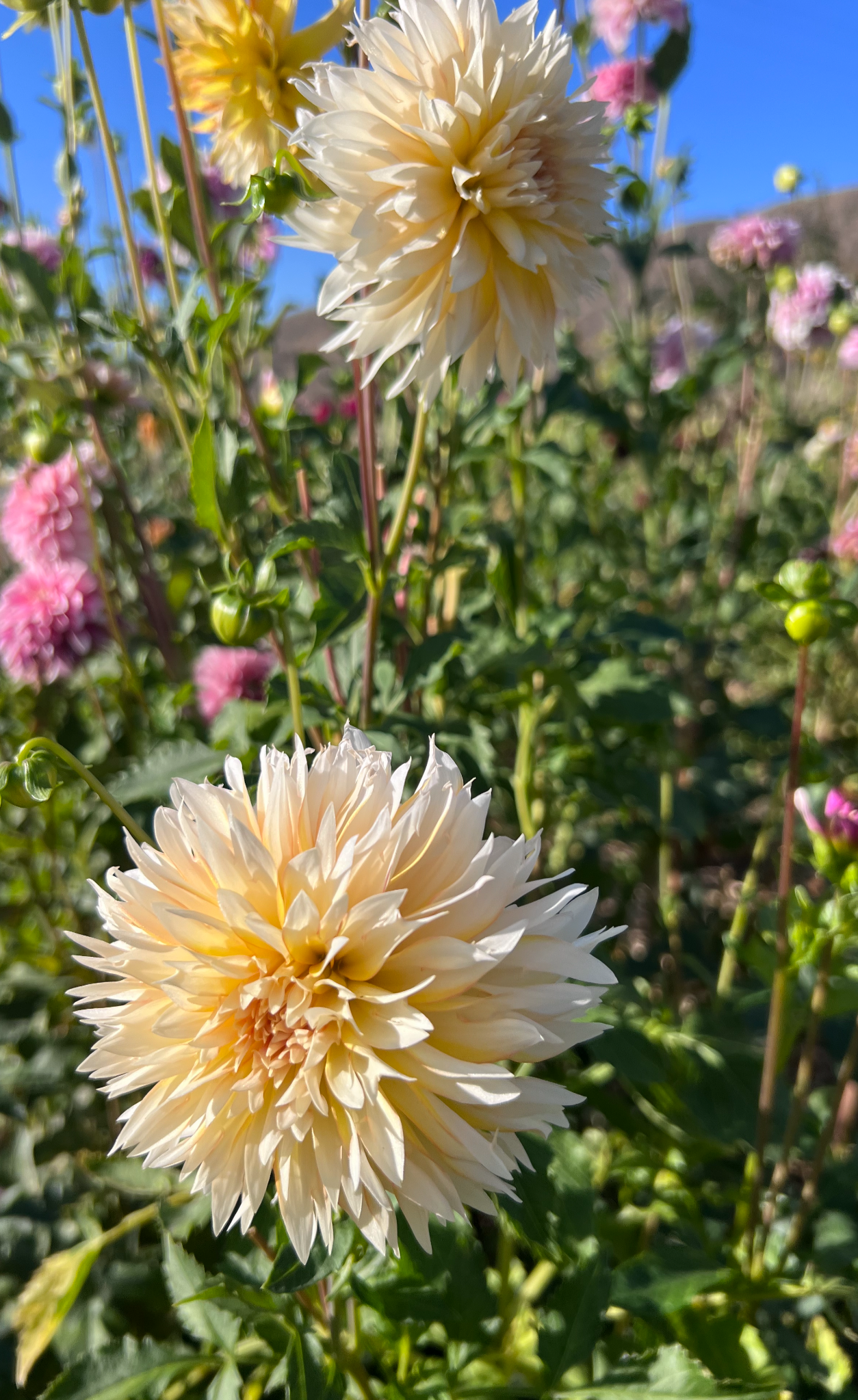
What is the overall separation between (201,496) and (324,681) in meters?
0.32

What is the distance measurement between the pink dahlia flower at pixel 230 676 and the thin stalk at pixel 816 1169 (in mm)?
938

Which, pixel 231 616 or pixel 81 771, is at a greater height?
pixel 231 616

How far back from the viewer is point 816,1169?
1.04 m

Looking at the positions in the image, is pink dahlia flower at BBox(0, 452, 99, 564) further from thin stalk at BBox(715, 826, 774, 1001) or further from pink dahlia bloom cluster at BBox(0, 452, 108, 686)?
thin stalk at BBox(715, 826, 774, 1001)

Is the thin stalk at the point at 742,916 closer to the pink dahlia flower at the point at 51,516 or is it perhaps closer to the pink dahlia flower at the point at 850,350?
the pink dahlia flower at the point at 51,516

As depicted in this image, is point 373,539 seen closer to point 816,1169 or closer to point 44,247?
point 816,1169

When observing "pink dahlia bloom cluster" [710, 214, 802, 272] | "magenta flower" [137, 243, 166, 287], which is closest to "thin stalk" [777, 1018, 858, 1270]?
"pink dahlia bloom cluster" [710, 214, 802, 272]

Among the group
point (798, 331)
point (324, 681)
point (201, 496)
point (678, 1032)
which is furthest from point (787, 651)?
point (201, 496)

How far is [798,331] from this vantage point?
259 cm

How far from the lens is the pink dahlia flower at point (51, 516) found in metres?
1.53

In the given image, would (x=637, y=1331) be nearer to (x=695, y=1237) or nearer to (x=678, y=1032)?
(x=695, y=1237)

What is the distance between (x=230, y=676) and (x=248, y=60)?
2.62 feet

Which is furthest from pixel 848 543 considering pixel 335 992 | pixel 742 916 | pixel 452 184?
pixel 335 992

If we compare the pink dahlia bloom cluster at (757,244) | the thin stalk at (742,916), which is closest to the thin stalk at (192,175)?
the thin stalk at (742,916)
